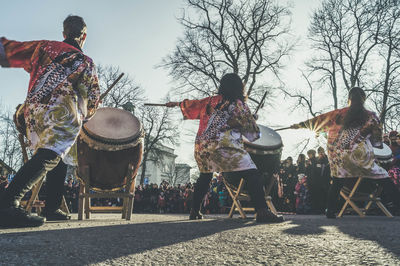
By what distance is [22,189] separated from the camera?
2.19 m

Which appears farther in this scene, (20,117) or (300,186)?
(300,186)

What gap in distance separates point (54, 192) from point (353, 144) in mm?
3734

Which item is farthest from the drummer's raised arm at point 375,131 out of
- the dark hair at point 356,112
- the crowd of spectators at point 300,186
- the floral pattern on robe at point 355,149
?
the crowd of spectators at point 300,186

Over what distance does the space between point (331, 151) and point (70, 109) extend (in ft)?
11.9

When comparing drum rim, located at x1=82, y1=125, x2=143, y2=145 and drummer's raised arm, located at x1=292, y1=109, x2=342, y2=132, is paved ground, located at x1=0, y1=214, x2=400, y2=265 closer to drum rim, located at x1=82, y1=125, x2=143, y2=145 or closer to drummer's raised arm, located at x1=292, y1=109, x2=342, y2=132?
drum rim, located at x1=82, y1=125, x2=143, y2=145

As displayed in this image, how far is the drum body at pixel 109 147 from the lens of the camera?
11.1 ft

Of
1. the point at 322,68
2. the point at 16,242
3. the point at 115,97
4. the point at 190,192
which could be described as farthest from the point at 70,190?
the point at 322,68

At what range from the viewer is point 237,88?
363 centimetres

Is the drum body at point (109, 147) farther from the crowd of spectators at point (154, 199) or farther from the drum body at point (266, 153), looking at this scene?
the crowd of spectators at point (154, 199)

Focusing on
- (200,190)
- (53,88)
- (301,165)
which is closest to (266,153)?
(200,190)

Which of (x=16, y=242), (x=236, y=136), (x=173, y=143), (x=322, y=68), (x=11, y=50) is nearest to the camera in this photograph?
(x=16, y=242)

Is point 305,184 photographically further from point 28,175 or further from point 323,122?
point 28,175

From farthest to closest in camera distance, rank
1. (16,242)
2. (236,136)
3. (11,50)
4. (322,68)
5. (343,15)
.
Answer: (322,68) < (343,15) < (236,136) < (11,50) < (16,242)

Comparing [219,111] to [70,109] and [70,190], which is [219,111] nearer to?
[70,109]
